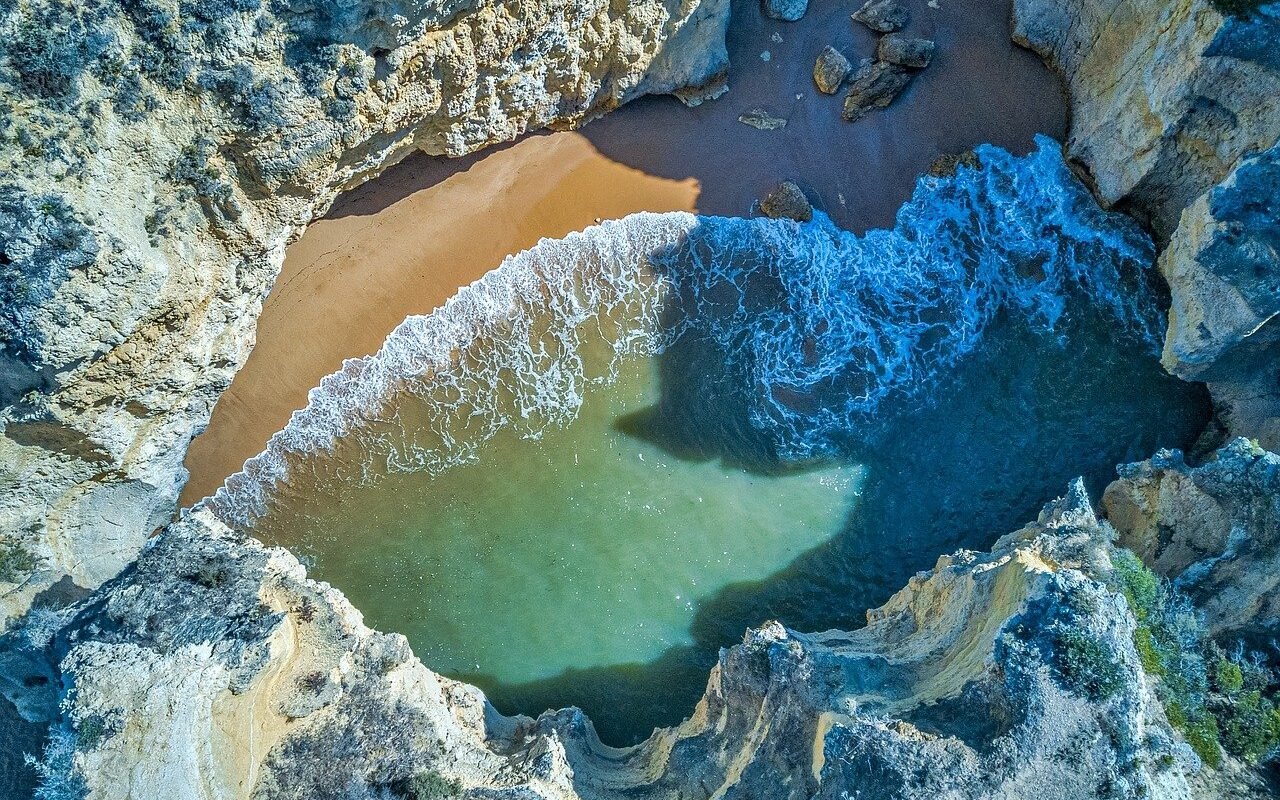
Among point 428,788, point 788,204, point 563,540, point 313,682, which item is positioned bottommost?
point 563,540

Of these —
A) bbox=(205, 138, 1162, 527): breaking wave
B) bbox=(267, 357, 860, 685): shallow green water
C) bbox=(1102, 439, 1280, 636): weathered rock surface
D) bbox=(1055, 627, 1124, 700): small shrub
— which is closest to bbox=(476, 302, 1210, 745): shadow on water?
bbox=(267, 357, 860, 685): shallow green water

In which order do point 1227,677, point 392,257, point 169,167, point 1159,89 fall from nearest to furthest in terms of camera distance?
point 1227,677 → point 169,167 → point 1159,89 → point 392,257

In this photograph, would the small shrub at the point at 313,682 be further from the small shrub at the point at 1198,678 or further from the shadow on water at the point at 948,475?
the small shrub at the point at 1198,678

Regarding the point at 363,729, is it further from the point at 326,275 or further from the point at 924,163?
the point at 924,163

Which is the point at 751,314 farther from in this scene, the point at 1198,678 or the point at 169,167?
the point at 169,167

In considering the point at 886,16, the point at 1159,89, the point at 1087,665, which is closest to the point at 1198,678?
the point at 1087,665

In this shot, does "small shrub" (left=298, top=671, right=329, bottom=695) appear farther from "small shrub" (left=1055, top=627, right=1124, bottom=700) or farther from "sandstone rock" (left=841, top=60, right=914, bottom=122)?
"sandstone rock" (left=841, top=60, right=914, bottom=122)

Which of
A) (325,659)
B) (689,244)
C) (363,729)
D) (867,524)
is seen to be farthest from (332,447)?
(867,524)

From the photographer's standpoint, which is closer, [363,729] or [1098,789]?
[1098,789]
